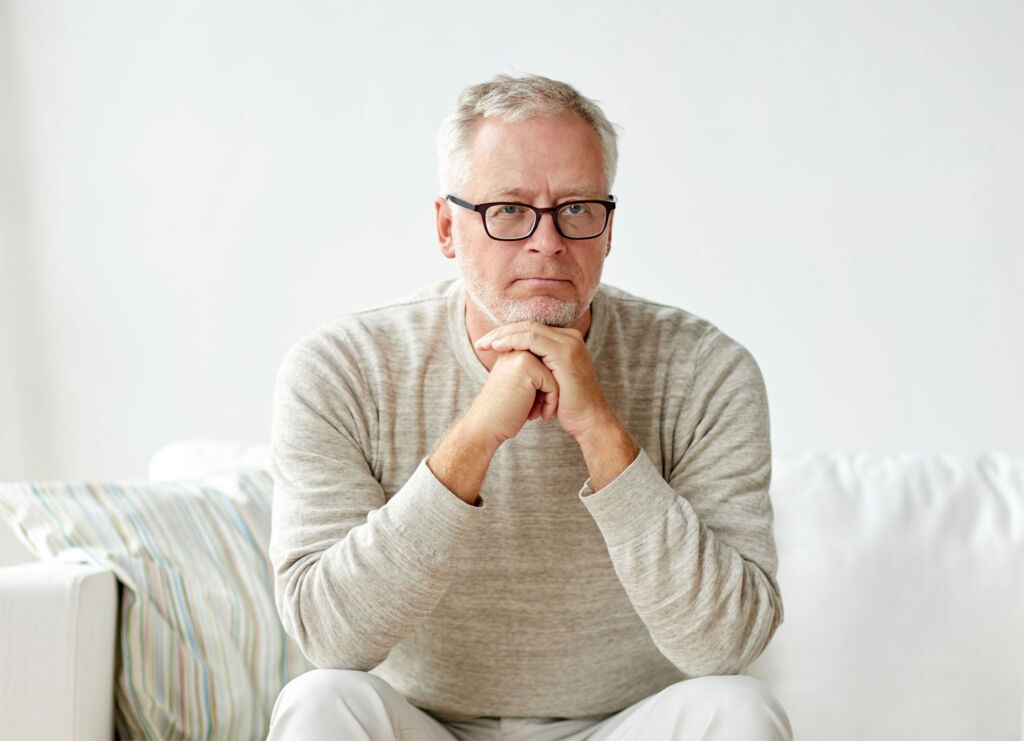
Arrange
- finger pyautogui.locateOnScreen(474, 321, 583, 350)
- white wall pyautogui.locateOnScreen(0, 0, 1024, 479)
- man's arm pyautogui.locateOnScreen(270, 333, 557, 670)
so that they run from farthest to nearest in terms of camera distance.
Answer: white wall pyautogui.locateOnScreen(0, 0, 1024, 479), finger pyautogui.locateOnScreen(474, 321, 583, 350), man's arm pyautogui.locateOnScreen(270, 333, 557, 670)

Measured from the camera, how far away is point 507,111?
5.34ft

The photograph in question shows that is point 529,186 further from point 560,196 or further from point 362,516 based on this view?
point 362,516

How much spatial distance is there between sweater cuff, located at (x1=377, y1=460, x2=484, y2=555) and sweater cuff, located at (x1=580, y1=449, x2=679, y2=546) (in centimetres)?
18

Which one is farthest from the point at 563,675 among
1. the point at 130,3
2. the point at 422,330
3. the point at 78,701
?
the point at 130,3

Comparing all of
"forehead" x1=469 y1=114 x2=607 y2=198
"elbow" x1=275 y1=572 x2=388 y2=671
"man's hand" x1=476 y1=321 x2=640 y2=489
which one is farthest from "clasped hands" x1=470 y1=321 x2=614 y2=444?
"elbow" x1=275 y1=572 x2=388 y2=671

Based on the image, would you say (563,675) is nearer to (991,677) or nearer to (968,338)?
(991,677)

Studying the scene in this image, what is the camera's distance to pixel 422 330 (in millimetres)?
1764

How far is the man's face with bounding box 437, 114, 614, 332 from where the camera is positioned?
159 centimetres

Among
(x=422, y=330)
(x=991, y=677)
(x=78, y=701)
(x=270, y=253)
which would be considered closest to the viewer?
(x=78, y=701)

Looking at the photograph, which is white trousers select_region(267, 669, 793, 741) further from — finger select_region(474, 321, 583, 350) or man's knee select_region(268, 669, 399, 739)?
finger select_region(474, 321, 583, 350)

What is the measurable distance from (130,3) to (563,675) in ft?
6.72

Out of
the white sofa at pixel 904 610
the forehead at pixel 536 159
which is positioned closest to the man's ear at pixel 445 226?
the forehead at pixel 536 159

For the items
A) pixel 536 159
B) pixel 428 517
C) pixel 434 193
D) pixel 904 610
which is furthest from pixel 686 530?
pixel 434 193

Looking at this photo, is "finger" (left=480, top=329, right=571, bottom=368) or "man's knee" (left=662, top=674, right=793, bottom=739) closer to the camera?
"man's knee" (left=662, top=674, right=793, bottom=739)
